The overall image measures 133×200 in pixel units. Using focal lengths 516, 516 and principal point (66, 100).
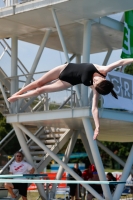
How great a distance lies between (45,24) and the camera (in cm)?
1903

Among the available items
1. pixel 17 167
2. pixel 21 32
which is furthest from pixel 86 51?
pixel 17 167

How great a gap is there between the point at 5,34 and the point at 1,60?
4.25ft

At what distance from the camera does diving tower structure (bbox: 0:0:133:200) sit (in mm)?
17344

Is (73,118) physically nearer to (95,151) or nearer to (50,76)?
(95,151)

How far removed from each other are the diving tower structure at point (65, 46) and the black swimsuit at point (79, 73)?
8.58 m

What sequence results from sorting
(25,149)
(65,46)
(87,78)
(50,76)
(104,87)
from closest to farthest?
(104,87), (87,78), (50,76), (65,46), (25,149)

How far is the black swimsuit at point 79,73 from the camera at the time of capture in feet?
26.9

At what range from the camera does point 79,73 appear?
8344mm

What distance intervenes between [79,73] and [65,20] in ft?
34.4

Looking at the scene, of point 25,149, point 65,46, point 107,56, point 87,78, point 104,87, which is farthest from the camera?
point 107,56

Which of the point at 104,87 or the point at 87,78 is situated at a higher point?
the point at 87,78

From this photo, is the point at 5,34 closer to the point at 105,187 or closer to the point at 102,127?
the point at 102,127

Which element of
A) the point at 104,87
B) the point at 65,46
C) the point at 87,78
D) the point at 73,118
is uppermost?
the point at 65,46

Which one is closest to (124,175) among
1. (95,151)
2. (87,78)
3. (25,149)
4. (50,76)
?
(95,151)
